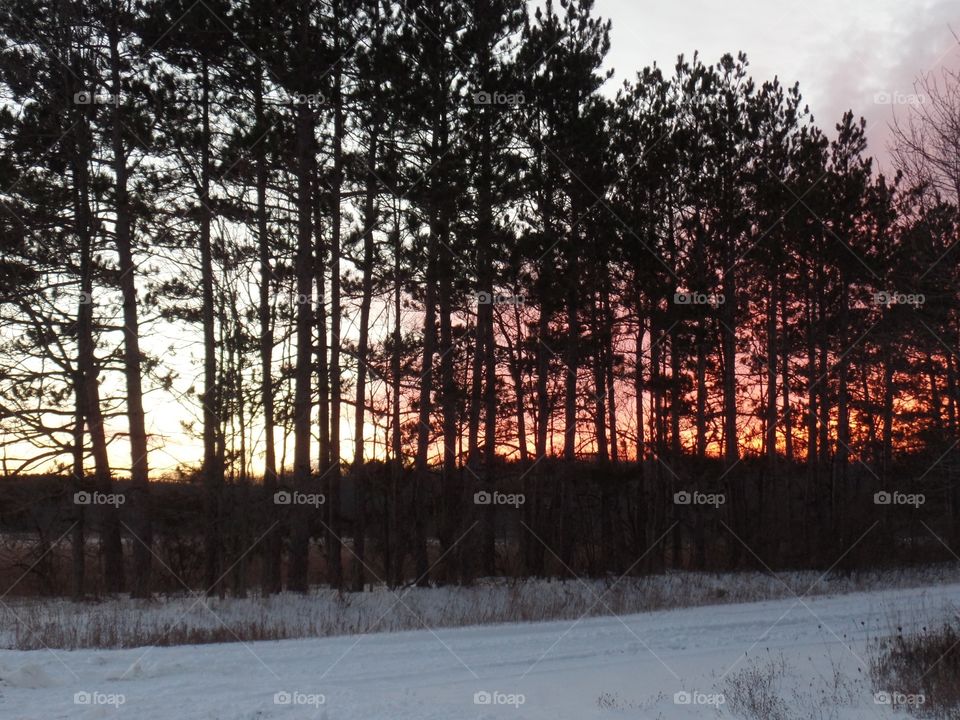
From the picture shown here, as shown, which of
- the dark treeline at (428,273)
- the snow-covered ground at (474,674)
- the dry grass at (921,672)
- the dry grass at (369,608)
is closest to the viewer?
the snow-covered ground at (474,674)

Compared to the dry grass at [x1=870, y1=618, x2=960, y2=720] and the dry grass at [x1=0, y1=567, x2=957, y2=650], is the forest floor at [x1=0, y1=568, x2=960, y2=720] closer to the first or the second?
the dry grass at [x1=870, y1=618, x2=960, y2=720]

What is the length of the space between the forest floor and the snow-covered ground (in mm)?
23

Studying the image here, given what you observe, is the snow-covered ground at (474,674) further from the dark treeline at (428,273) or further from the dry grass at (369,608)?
the dark treeline at (428,273)

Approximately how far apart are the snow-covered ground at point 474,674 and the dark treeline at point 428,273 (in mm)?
9173

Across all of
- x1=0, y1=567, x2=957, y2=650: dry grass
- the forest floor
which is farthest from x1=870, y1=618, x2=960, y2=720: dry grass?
x1=0, y1=567, x2=957, y2=650: dry grass

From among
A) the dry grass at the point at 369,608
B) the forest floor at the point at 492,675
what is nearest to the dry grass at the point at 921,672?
the forest floor at the point at 492,675

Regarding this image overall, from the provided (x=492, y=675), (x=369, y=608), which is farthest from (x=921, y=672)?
(x=369, y=608)

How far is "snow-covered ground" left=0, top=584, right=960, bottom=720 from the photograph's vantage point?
898cm

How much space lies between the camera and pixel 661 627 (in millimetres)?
15500

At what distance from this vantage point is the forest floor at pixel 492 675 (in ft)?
29.6

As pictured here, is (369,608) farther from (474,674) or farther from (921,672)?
(921,672)

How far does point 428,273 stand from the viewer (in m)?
25.4

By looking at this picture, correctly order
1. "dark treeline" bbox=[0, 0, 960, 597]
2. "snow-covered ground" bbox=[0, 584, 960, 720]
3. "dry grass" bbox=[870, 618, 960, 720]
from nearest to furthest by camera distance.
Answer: "snow-covered ground" bbox=[0, 584, 960, 720] → "dry grass" bbox=[870, 618, 960, 720] → "dark treeline" bbox=[0, 0, 960, 597]

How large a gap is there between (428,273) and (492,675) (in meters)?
15.6
